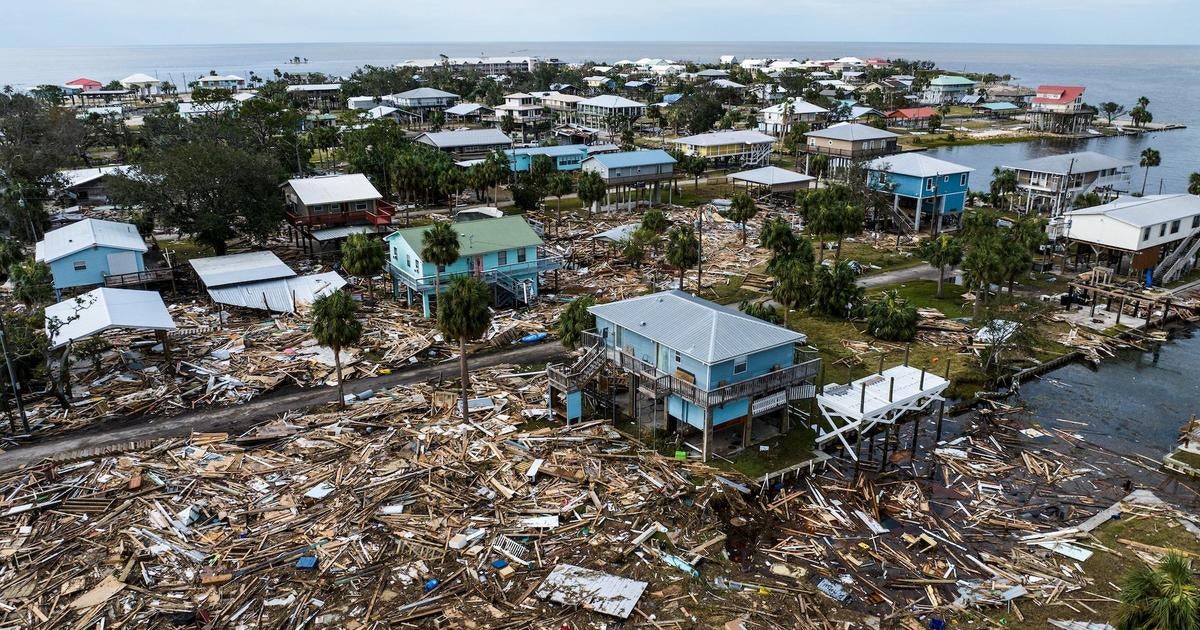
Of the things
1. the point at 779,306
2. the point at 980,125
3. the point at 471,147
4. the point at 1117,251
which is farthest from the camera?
the point at 980,125

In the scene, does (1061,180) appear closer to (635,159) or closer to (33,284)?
(635,159)

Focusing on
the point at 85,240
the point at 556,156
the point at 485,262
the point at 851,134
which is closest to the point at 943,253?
the point at 485,262

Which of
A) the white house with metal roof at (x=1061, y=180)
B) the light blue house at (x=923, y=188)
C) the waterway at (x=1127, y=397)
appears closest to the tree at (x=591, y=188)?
the light blue house at (x=923, y=188)

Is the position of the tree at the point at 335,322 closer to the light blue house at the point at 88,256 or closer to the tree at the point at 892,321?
the light blue house at the point at 88,256

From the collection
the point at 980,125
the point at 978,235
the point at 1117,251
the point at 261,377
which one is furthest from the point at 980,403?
the point at 980,125

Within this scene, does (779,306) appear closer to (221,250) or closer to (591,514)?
(591,514)
